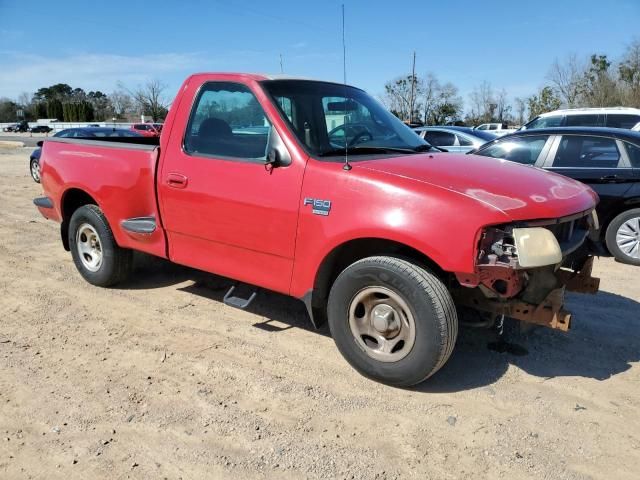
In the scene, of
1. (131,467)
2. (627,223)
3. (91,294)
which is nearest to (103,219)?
(91,294)

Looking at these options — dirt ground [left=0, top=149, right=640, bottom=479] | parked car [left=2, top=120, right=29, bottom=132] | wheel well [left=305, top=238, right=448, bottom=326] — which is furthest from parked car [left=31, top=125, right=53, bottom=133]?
wheel well [left=305, top=238, right=448, bottom=326]

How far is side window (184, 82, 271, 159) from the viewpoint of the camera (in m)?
3.87

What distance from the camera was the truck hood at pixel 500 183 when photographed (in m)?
3.05

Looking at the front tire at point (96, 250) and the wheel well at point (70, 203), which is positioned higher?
the wheel well at point (70, 203)

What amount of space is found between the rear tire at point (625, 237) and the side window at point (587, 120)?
24.3 feet

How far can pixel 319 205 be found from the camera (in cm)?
344

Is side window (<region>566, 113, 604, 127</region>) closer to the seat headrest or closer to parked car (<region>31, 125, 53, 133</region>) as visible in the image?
the seat headrest

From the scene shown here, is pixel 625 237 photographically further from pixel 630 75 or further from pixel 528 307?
pixel 630 75

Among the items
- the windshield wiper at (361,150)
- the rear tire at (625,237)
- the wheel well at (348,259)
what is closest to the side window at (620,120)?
the rear tire at (625,237)

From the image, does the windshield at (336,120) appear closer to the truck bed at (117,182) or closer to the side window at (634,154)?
the truck bed at (117,182)

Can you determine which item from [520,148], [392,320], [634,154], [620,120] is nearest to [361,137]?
[392,320]

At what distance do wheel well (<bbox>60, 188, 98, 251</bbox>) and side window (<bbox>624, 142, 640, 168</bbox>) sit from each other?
6.50 meters

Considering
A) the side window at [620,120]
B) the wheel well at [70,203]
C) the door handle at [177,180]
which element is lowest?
the wheel well at [70,203]

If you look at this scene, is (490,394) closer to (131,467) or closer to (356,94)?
(131,467)
